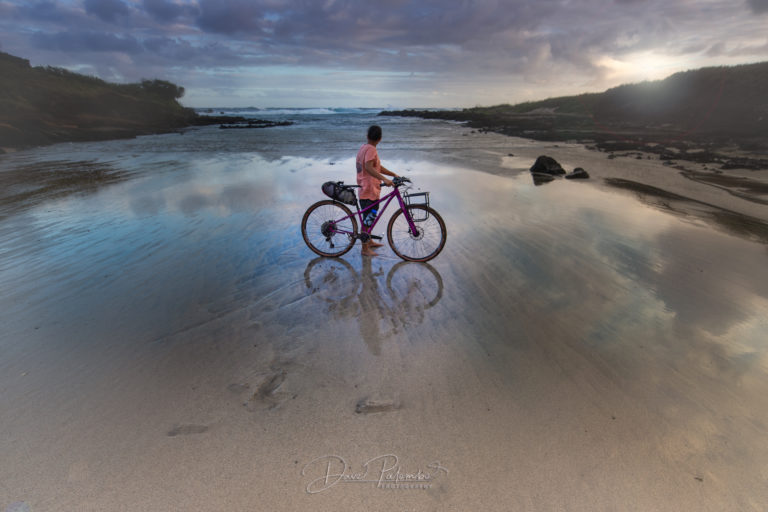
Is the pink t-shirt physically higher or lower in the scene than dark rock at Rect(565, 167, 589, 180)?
higher

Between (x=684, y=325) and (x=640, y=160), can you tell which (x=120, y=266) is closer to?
(x=684, y=325)

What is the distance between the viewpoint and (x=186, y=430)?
2.57 m

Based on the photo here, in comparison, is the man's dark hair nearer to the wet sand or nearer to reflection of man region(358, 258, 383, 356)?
the wet sand

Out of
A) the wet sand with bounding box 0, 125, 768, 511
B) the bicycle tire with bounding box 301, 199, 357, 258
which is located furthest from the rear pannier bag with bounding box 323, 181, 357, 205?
the wet sand with bounding box 0, 125, 768, 511

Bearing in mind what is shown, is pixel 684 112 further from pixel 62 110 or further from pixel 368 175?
pixel 62 110

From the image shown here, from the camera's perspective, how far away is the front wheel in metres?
5.52

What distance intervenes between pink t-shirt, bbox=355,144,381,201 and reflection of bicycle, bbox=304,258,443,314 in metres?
1.13

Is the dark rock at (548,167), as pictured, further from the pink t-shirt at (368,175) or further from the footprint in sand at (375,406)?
the footprint in sand at (375,406)

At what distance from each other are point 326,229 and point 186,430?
362 cm

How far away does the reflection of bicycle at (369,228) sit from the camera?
5516 mm

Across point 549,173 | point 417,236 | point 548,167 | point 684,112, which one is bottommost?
point 549,173

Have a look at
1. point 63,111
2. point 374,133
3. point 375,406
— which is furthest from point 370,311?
point 63,111

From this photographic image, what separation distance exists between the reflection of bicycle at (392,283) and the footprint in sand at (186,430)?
80.3 inches

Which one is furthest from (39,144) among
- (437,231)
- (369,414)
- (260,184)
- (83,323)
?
(369,414)
